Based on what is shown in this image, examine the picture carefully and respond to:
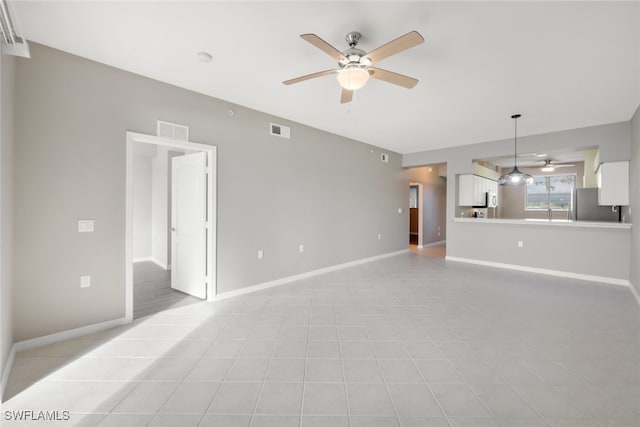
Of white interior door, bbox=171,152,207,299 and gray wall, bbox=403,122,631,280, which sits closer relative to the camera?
white interior door, bbox=171,152,207,299

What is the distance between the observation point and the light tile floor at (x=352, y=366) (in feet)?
5.63

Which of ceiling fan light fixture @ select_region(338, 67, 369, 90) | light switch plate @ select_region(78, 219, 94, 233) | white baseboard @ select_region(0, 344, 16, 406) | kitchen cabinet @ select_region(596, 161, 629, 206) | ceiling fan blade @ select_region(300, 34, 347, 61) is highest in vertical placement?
ceiling fan blade @ select_region(300, 34, 347, 61)

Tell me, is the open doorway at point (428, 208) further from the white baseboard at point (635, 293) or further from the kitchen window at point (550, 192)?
the white baseboard at point (635, 293)

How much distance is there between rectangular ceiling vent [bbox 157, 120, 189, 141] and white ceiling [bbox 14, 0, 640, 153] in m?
0.52

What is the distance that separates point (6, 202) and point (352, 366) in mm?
3117

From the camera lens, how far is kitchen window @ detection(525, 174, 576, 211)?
346 inches

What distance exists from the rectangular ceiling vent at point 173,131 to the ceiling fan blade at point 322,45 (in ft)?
7.35

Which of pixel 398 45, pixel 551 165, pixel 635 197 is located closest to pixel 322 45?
pixel 398 45

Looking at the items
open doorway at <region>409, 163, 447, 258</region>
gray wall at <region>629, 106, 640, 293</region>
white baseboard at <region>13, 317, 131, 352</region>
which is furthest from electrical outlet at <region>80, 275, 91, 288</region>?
open doorway at <region>409, 163, 447, 258</region>

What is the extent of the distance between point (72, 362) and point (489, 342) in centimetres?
377

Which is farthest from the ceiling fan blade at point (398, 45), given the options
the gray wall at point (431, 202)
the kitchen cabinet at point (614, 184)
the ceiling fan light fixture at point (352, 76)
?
the gray wall at point (431, 202)

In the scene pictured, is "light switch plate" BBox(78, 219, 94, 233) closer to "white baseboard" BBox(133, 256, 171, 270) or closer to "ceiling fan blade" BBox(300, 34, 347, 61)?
"ceiling fan blade" BBox(300, 34, 347, 61)

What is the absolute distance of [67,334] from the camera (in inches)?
105

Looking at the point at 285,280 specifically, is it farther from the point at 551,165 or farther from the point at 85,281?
the point at 551,165
